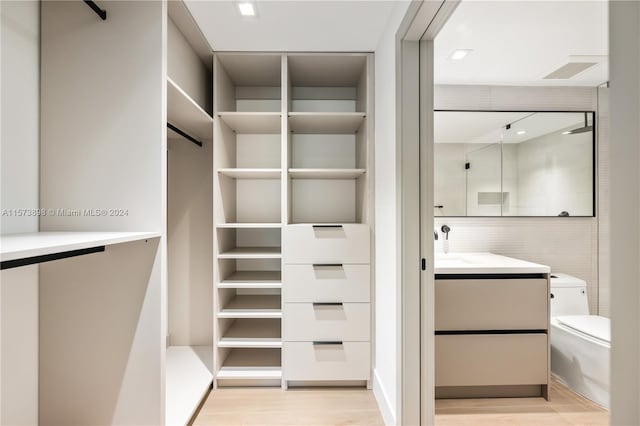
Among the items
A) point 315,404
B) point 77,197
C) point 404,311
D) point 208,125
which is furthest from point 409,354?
point 208,125

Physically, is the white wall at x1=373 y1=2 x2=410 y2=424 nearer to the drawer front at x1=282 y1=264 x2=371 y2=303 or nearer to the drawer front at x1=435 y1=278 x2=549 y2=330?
the drawer front at x1=282 y1=264 x2=371 y2=303

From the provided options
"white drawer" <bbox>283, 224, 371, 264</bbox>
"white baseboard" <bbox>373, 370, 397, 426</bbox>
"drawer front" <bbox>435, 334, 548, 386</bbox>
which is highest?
"white drawer" <bbox>283, 224, 371, 264</bbox>

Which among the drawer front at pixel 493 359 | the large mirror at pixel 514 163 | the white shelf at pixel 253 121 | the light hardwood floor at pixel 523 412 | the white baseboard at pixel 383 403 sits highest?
the white shelf at pixel 253 121

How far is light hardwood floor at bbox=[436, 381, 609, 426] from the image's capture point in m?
1.87

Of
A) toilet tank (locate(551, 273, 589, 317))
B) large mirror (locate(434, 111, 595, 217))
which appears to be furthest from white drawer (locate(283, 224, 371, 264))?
toilet tank (locate(551, 273, 589, 317))

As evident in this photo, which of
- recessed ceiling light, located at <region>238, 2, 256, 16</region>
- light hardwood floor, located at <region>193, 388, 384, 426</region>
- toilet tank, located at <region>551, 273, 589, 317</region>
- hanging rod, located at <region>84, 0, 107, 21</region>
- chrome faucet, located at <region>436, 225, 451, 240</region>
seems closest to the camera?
hanging rod, located at <region>84, 0, 107, 21</region>

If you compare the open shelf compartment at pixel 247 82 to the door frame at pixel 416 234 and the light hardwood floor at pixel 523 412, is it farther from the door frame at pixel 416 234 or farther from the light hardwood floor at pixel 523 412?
the light hardwood floor at pixel 523 412

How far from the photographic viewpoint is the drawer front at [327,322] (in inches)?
84.7

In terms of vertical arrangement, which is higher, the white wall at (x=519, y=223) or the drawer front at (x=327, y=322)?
the white wall at (x=519, y=223)

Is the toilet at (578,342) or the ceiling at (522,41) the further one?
the toilet at (578,342)

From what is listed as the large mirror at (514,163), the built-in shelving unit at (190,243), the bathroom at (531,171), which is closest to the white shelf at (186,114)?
the built-in shelving unit at (190,243)

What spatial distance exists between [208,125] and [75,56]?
944mm

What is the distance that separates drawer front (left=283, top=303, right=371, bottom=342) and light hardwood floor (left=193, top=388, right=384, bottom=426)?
361mm

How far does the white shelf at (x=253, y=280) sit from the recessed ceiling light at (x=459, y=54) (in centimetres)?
193
